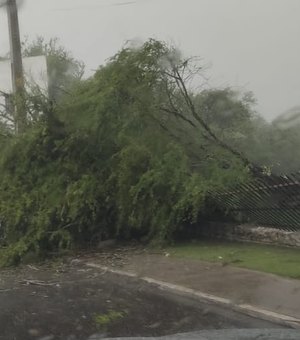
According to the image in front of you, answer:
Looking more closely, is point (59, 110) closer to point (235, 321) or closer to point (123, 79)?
point (123, 79)

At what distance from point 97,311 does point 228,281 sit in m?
2.12

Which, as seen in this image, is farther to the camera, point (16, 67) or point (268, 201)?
point (16, 67)

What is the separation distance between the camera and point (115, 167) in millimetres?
13383

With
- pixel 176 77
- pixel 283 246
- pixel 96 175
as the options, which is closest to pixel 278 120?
pixel 176 77

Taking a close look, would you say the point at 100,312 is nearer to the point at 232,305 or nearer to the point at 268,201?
the point at 232,305

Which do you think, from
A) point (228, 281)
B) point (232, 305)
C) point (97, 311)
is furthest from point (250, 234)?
point (97, 311)

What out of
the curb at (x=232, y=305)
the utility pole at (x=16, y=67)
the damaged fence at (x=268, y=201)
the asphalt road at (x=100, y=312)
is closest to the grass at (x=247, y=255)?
the damaged fence at (x=268, y=201)

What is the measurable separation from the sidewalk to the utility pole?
17.3 ft

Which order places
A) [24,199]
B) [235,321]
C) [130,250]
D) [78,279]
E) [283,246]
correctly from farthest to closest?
1. [24,199]
2. [130,250]
3. [283,246]
4. [78,279]
5. [235,321]

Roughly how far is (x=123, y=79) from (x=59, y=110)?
6.11 feet

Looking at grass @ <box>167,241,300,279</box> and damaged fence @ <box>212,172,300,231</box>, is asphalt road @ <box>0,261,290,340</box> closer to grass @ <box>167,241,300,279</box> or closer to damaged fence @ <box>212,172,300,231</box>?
grass @ <box>167,241,300,279</box>

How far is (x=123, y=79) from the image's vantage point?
13.1 m

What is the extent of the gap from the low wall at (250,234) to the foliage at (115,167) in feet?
1.49

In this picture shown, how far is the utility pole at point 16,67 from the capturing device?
14.9m
